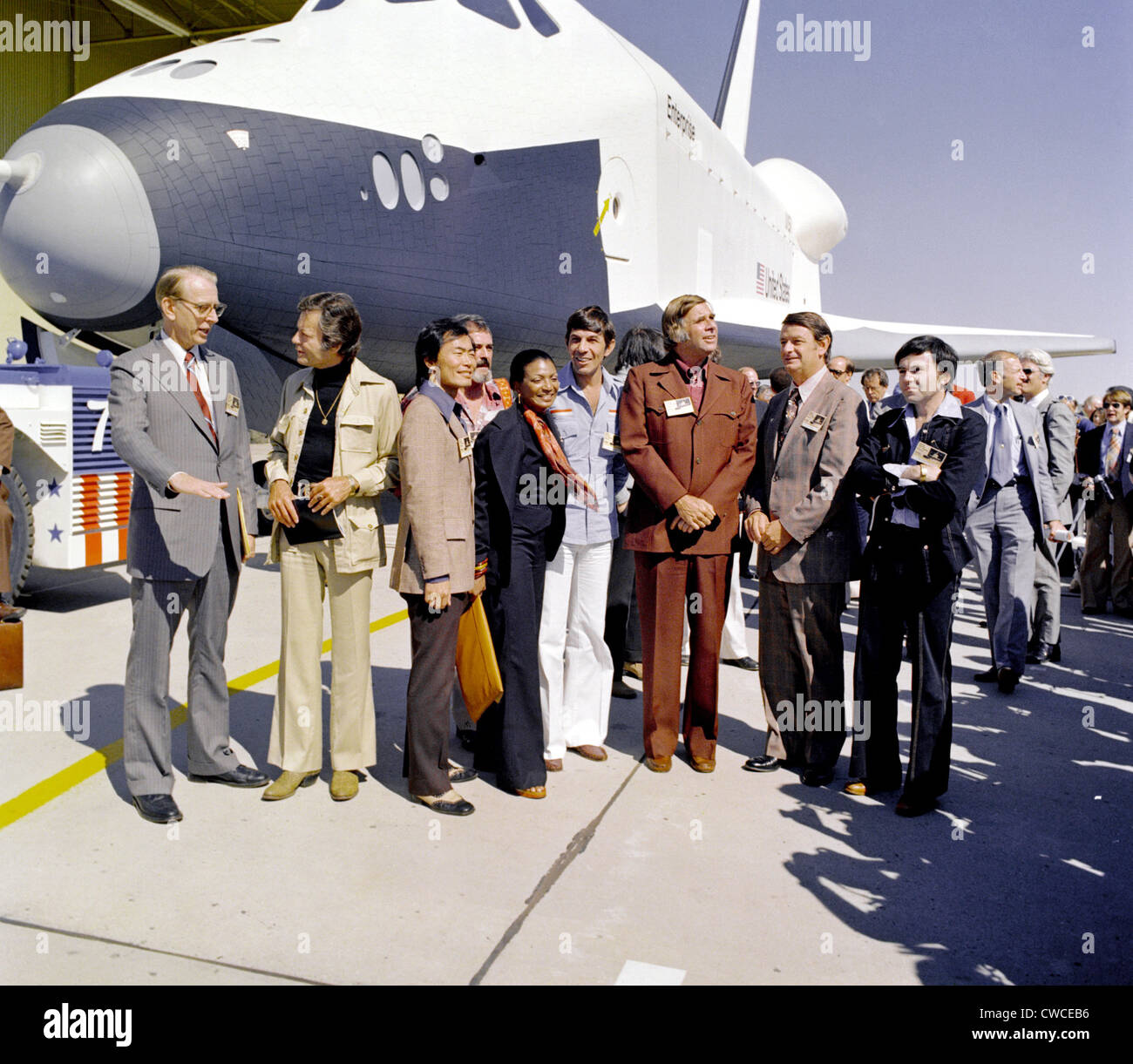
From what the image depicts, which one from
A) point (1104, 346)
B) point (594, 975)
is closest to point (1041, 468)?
point (594, 975)

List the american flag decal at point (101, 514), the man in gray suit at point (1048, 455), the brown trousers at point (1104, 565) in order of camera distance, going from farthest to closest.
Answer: the brown trousers at point (1104, 565) < the american flag decal at point (101, 514) < the man in gray suit at point (1048, 455)

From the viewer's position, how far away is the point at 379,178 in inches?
255

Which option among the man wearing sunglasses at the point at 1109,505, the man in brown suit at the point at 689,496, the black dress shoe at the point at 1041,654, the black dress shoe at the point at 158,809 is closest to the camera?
the black dress shoe at the point at 158,809

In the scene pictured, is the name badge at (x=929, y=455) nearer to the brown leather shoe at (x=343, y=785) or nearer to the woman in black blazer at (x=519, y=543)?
the woman in black blazer at (x=519, y=543)

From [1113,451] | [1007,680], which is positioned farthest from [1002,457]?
[1113,451]

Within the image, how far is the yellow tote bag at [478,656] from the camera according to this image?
3.65 m

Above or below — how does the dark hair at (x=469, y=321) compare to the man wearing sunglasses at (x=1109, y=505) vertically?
above

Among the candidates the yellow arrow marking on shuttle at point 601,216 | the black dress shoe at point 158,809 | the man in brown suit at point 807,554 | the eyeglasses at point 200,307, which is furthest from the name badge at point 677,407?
the yellow arrow marking on shuttle at point 601,216

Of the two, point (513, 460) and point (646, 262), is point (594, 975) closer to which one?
point (513, 460)

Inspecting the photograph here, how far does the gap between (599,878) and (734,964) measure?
23.1 inches

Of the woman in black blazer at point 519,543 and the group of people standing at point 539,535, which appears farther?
the woman in black blazer at point 519,543

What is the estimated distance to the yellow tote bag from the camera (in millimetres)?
3646

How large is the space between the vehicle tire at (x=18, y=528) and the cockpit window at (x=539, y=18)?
5456mm

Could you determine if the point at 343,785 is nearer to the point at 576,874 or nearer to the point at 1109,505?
the point at 576,874
